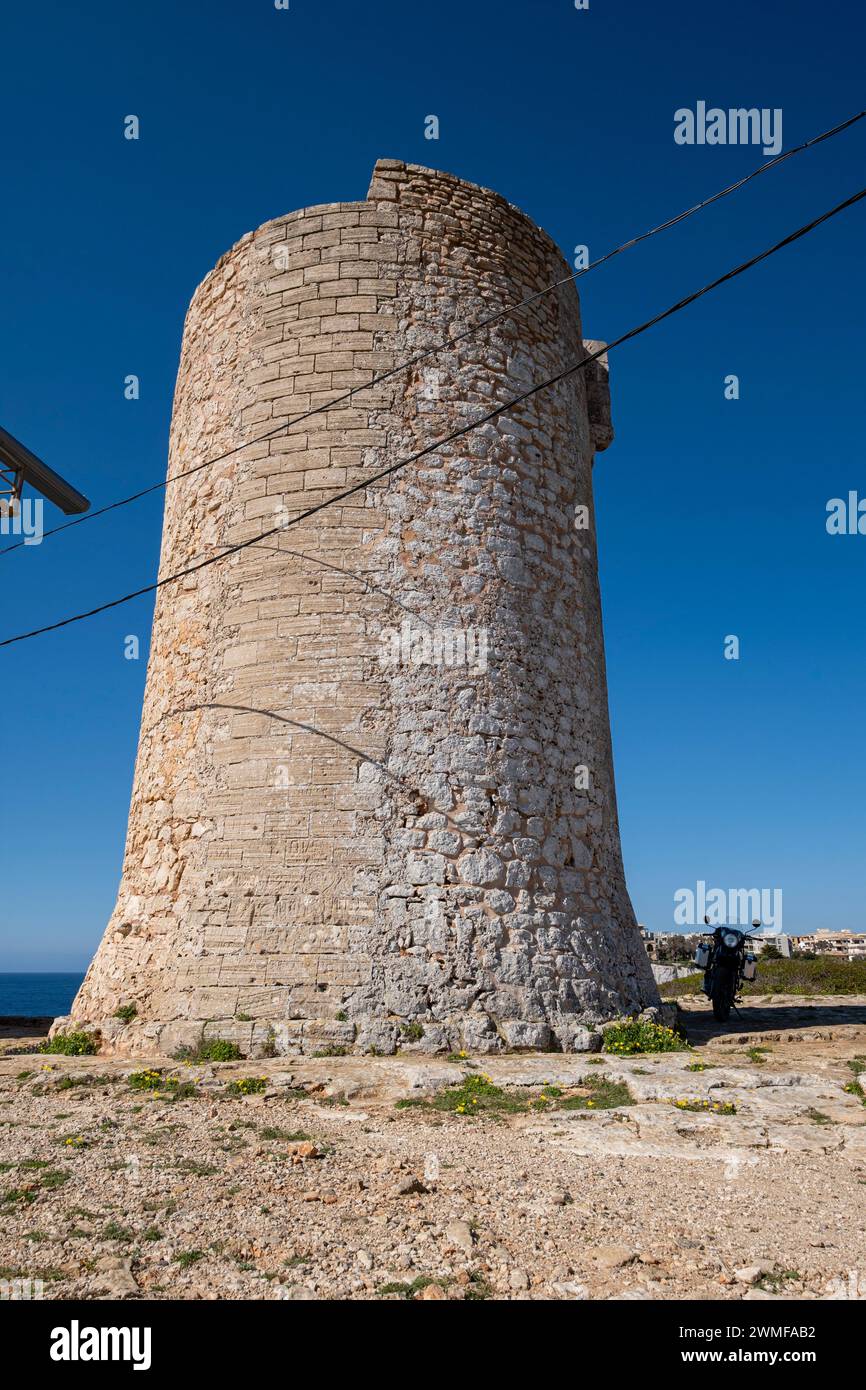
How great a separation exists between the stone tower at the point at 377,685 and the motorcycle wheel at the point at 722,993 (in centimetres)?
239

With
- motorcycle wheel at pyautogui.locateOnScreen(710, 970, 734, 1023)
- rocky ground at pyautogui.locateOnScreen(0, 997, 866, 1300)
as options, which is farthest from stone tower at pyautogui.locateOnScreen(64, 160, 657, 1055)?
motorcycle wheel at pyautogui.locateOnScreen(710, 970, 734, 1023)

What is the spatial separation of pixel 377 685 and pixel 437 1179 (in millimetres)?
4307

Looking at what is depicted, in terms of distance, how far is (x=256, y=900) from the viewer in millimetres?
7242

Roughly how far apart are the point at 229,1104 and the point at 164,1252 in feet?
7.22

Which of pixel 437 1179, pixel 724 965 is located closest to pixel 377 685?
pixel 437 1179

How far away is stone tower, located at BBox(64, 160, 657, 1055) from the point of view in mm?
7074

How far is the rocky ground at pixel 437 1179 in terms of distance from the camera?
313 centimetres

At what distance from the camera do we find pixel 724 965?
1085 cm

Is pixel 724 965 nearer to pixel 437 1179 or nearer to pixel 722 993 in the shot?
pixel 722 993

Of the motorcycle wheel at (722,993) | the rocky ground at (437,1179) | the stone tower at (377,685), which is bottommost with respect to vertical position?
the motorcycle wheel at (722,993)

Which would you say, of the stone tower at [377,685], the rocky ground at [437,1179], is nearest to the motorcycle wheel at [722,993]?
the stone tower at [377,685]

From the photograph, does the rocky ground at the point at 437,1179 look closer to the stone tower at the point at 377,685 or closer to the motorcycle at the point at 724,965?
the stone tower at the point at 377,685

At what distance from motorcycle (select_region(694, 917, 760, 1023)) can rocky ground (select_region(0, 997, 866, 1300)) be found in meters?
4.22
